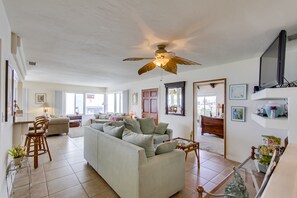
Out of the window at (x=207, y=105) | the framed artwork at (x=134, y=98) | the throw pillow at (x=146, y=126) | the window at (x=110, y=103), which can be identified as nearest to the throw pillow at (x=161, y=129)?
the throw pillow at (x=146, y=126)

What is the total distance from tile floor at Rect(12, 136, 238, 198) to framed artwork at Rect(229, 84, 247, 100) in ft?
5.09

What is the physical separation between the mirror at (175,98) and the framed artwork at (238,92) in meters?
1.43

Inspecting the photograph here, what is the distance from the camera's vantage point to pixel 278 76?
1891 mm

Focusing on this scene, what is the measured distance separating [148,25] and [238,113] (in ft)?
9.68

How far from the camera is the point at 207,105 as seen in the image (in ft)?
28.1

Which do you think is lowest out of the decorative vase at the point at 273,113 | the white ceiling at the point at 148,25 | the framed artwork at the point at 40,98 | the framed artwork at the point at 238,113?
the framed artwork at the point at 238,113

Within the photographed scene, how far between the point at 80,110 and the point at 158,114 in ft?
18.2

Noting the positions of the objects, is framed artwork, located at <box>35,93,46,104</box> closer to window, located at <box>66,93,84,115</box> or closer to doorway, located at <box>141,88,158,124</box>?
window, located at <box>66,93,84,115</box>

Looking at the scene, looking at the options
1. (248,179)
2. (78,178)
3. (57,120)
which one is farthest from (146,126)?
(57,120)

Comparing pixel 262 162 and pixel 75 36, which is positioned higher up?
pixel 75 36

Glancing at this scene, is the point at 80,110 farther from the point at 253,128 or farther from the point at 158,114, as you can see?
the point at 253,128

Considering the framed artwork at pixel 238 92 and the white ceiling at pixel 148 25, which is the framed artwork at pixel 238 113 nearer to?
the framed artwork at pixel 238 92

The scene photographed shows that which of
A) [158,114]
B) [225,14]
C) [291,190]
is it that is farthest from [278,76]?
[158,114]

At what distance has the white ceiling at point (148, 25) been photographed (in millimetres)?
1508
